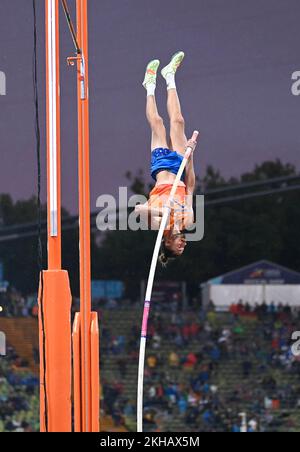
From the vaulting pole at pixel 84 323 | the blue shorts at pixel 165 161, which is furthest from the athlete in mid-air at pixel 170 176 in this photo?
the vaulting pole at pixel 84 323

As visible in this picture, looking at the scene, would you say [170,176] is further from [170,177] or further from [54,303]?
[54,303]

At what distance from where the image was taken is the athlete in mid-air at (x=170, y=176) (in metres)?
6.30

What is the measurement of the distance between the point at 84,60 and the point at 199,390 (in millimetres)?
10212

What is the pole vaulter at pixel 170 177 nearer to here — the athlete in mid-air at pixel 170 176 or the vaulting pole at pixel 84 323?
the athlete in mid-air at pixel 170 176

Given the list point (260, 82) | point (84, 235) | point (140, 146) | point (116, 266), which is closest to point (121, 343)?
point (116, 266)

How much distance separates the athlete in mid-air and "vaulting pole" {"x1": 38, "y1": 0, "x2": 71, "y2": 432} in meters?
0.94

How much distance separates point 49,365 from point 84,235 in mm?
807

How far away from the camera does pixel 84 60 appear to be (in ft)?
19.2

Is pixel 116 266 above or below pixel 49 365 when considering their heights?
above
